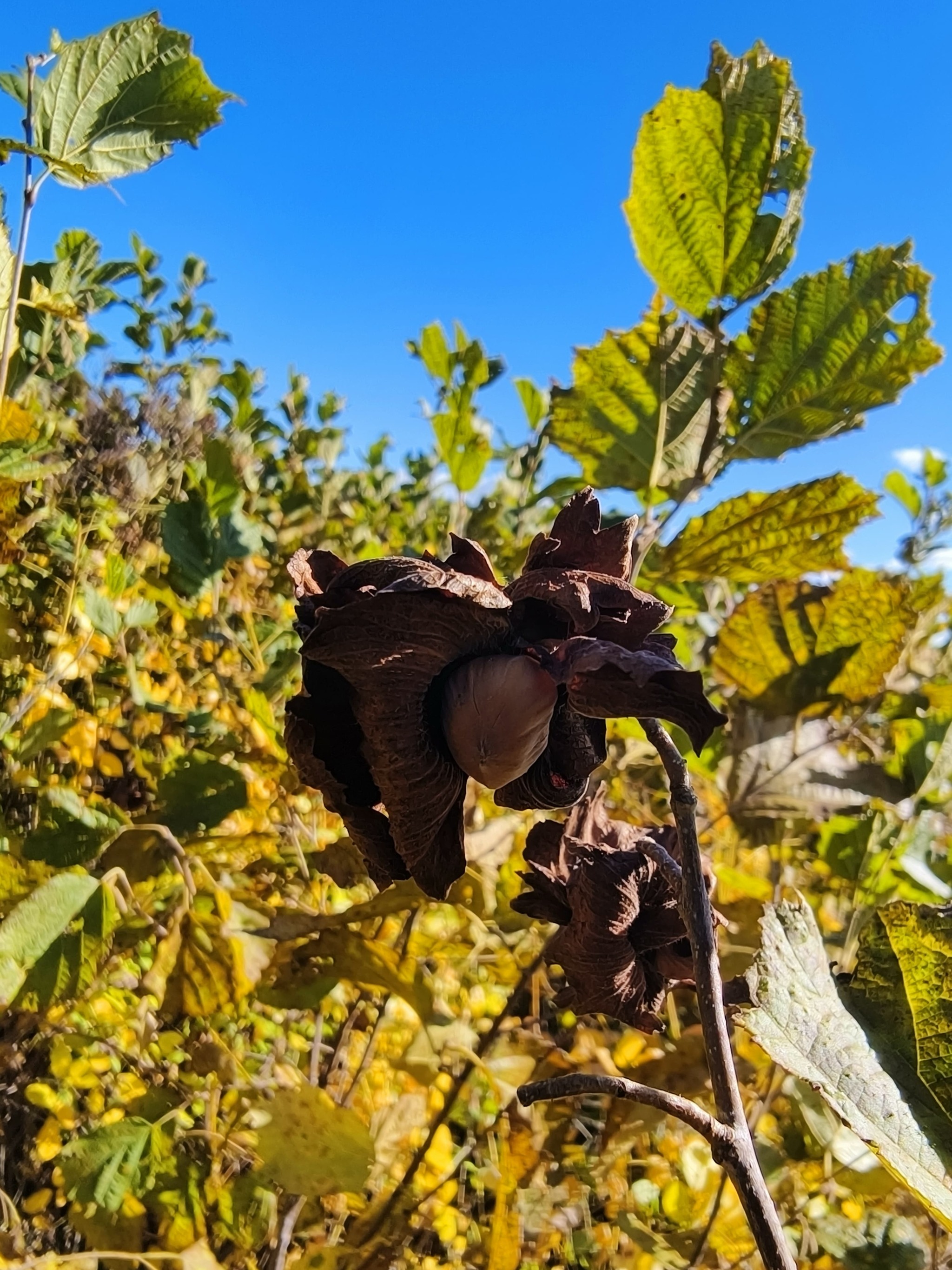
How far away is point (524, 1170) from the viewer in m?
0.85

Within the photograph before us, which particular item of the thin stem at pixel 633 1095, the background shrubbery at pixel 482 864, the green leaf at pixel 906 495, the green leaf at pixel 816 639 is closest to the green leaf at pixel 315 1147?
the background shrubbery at pixel 482 864

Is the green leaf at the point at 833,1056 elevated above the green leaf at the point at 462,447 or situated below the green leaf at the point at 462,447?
below

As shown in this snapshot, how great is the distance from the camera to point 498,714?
443 mm

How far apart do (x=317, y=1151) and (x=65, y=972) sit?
0.27 meters

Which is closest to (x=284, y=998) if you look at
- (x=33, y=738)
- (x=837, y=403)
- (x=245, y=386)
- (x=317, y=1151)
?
(x=317, y=1151)

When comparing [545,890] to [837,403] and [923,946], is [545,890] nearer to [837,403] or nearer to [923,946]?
[923,946]

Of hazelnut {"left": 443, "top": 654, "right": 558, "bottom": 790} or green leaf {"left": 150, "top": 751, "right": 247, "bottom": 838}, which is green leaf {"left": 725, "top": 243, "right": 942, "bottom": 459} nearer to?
hazelnut {"left": 443, "top": 654, "right": 558, "bottom": 790}

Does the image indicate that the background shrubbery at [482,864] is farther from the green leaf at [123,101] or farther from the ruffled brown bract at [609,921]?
the ruffled brown bract at [609,921]

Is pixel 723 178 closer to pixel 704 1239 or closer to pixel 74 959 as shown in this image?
pixel 74 959

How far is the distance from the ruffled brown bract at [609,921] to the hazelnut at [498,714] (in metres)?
0.11

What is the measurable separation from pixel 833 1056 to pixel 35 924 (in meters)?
0.63

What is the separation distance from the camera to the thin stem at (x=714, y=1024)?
1.09 ft

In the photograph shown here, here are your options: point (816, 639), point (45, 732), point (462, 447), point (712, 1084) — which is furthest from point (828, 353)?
point (45, 732)

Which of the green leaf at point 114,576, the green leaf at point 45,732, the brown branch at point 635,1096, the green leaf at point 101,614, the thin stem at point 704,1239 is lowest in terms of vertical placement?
the thin stem at point 704,1239
